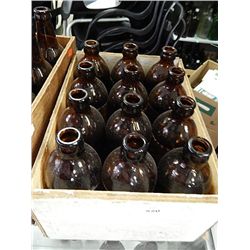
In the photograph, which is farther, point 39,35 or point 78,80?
point 39,35

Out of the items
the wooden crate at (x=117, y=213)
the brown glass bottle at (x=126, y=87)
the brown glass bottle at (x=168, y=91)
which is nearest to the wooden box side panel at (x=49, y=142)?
the wooden crate at (x=117, y=213)

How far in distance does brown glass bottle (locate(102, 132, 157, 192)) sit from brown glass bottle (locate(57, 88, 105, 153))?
12 cm

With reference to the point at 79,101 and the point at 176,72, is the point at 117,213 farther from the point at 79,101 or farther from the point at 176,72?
the point at 176,72

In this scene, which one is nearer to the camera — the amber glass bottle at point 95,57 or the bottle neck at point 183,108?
the bottle neck at point 183,108

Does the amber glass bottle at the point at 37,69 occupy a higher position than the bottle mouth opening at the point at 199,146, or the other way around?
the amber glass bottle at the point at 37,69

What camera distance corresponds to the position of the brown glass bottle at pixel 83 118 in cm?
71

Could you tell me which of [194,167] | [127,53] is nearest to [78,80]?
[127,53]

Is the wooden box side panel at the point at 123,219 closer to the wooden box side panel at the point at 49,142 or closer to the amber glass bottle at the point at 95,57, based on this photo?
the wooden box side panel at the point at 49,142

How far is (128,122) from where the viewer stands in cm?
71

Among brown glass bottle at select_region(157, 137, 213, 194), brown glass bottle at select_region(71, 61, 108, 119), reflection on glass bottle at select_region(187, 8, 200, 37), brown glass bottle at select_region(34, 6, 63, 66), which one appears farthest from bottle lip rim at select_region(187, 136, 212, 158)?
reflection on glass bottle at select_region(187, 8, 200, 37)

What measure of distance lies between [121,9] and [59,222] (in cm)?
106

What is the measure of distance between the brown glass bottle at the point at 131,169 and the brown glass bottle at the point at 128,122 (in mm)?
87
